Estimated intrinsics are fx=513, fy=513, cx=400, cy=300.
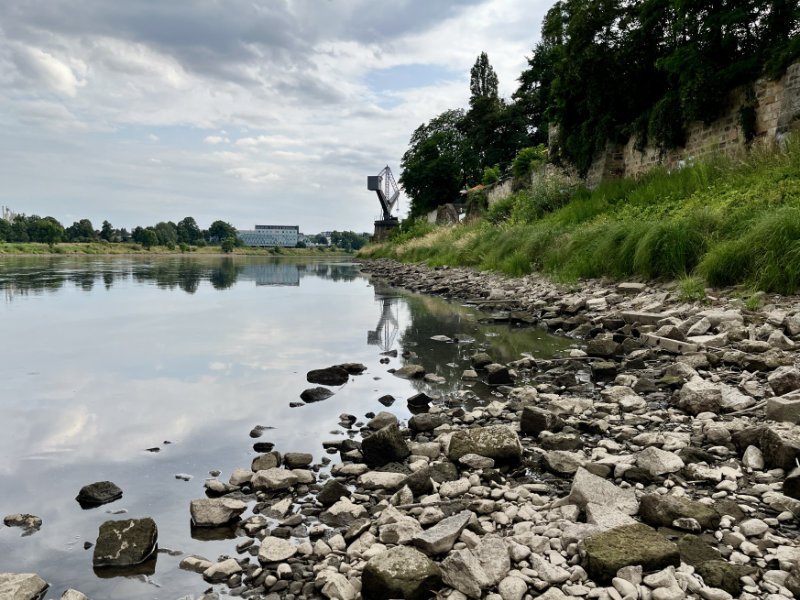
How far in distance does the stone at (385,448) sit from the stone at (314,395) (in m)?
1.58

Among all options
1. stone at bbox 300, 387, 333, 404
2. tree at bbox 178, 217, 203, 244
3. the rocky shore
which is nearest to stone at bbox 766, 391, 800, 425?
the rocky shore

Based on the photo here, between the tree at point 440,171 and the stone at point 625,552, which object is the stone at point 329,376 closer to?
the stone at point 625,552

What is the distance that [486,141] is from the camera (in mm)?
A: 44688

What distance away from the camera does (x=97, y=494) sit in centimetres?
294

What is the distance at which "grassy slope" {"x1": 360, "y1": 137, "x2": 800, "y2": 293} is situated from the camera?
6.65 meters

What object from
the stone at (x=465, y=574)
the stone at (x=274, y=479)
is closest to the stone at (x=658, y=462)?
the stone at (x=465, y=574)

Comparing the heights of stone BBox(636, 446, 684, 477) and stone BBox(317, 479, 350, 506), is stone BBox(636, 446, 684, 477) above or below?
above

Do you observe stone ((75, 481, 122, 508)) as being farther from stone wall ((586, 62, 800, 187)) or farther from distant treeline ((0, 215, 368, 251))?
distant treeline ((0, 215, 368, 251))

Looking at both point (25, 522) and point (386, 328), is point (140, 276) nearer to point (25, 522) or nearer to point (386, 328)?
point (386, 328)

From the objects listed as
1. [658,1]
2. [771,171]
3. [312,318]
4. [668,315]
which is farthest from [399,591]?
[658,1]

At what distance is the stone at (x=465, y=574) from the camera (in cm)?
198

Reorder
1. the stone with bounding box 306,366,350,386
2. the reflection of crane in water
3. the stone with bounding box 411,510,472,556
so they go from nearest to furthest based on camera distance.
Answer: the stone with bounding box 411,510,472,556, the stone with bounding box 306,366,350,386, the reflection of crane in water

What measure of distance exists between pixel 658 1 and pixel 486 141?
2873 centimetres

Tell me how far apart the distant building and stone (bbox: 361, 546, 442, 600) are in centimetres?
17404
